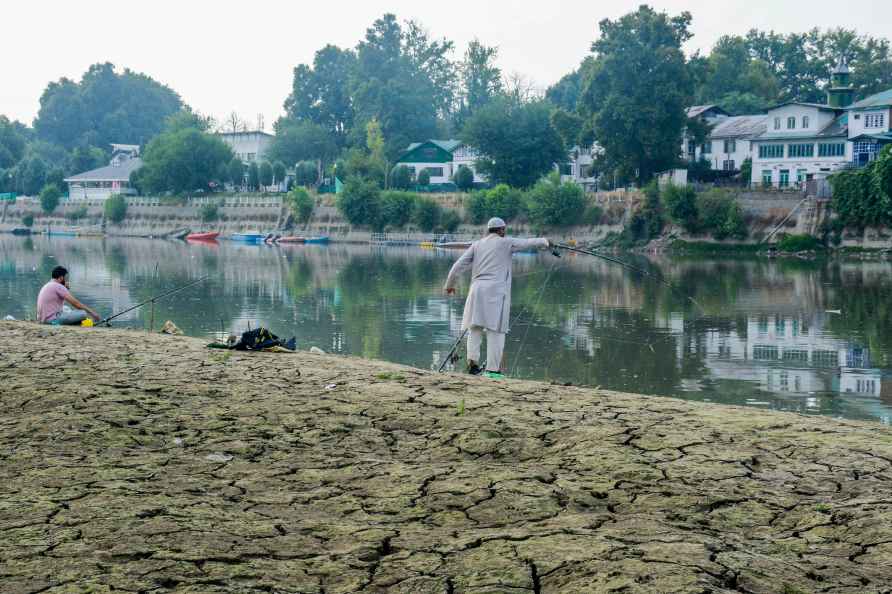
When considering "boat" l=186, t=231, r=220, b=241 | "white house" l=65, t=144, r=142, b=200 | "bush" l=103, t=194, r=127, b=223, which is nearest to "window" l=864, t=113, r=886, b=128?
"boat" l=186, t=231, r=220, b=241

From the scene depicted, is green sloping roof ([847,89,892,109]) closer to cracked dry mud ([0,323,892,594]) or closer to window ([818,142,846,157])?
window ([818,142,846,157])

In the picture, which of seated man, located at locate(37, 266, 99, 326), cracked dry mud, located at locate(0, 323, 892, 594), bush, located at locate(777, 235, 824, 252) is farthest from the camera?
bush, located at locate(777, 235, 824, 252)

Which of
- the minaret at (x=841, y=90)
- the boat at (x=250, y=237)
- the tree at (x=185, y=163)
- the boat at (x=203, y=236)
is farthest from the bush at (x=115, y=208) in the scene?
the minaret at (x=841, y=90)

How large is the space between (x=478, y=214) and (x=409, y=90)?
40.8m

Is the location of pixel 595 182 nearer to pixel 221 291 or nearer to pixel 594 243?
pixel 594 243

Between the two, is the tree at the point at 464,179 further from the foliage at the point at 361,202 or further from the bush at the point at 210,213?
the bush at the point at 210,213

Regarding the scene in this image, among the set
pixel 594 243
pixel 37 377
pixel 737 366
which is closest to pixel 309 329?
pixel 737 366

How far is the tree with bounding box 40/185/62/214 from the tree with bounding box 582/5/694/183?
60.1 m

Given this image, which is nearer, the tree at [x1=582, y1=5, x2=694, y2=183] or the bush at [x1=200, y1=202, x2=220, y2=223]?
the tree at [x1=582, y1=5, x2=694, y2=183]

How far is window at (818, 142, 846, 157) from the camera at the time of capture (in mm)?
67000

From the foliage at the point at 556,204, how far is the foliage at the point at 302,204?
22.0 m

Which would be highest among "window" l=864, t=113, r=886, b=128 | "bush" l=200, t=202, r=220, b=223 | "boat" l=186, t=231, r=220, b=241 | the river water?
"window" l=864, t=113, r=886, b=128

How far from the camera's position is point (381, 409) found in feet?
29.1

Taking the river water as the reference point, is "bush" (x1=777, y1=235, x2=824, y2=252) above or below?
above
